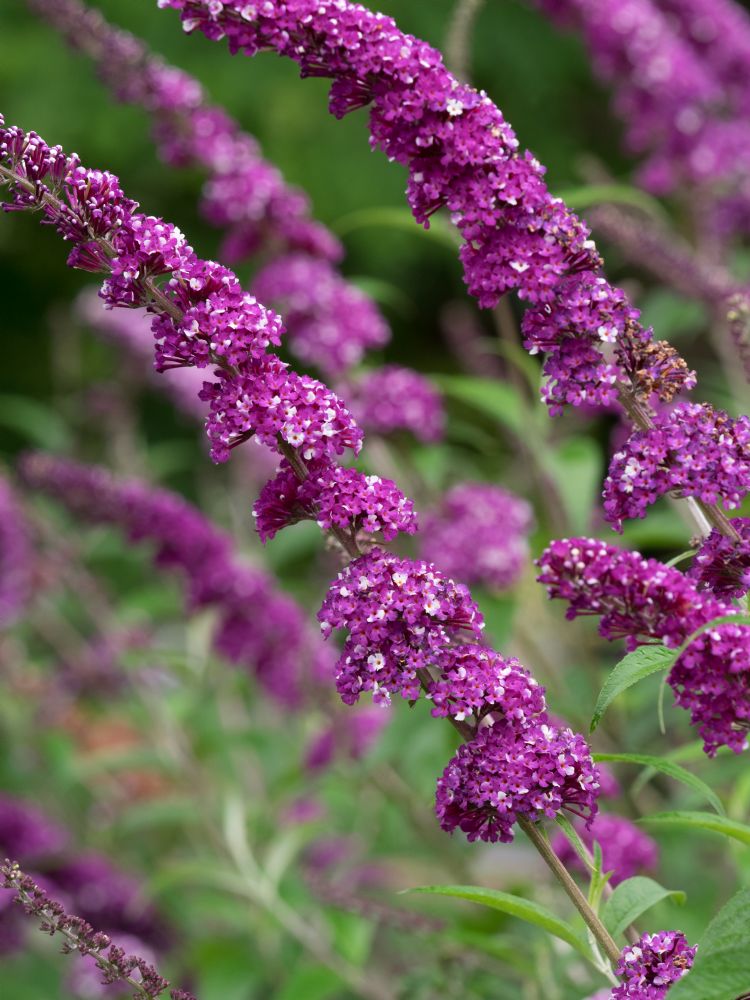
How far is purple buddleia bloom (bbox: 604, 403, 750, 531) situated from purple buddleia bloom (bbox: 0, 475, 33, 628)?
8.97ft

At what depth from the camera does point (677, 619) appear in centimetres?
133

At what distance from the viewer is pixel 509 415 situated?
3041 millimetres

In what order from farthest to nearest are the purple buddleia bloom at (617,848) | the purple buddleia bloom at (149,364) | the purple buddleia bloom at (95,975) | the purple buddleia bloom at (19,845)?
the purple buddleia bloom at (149,364) < the purple buddleia bloom at (19,845) < the purple buddleia bloom at (95,975) < the purple buddleia bloom at (617,848)

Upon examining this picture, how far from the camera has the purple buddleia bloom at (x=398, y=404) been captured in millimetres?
3043

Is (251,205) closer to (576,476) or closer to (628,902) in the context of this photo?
(576,476)

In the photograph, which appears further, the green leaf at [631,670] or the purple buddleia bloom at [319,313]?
the purple buddleia bloom at [319,313]

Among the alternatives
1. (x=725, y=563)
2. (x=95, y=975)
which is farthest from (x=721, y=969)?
(x=95, y=975)

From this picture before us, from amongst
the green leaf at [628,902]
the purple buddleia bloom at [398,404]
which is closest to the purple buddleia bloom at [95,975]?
the purple buddleia bloom at [398,404]

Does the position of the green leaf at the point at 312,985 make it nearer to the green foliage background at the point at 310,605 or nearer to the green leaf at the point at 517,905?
the green foliage background at the point at 310,605

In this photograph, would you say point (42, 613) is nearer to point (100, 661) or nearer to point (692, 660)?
point (100, 661)

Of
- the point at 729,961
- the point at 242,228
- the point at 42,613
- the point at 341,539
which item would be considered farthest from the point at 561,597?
the point at 42,613

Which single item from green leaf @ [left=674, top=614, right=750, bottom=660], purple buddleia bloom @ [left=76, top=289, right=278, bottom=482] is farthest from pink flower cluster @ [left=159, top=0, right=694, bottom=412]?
purple buddleia bloom @ [left=76, top=289, right=278, bottom=482]

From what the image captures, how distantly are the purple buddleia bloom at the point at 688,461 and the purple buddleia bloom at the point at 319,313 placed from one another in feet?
5.54

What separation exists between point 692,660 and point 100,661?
3144mm
